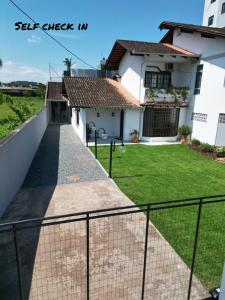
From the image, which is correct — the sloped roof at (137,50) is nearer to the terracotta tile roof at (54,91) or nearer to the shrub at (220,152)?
the shrub at (220,152)

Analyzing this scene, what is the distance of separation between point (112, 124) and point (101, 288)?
15.5 m

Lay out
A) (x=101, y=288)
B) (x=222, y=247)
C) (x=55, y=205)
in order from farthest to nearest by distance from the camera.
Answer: (x=55, y=205)
(x=222, y=247)
(x=101, y=288)

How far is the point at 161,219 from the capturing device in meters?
6.49

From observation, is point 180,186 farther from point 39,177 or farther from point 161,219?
point 39,177

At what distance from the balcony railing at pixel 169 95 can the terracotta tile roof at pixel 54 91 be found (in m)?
14.0

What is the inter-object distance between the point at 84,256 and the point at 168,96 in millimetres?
14872

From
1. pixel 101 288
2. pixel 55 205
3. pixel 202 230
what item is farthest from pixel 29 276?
pixel 202 230

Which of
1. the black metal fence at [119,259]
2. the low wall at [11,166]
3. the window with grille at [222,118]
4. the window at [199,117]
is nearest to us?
the black metal fence at [119,259]

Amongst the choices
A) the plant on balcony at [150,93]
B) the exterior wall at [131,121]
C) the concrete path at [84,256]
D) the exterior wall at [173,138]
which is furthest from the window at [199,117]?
the concrete path at [84,256]

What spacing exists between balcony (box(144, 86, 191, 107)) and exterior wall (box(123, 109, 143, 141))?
3.37ft

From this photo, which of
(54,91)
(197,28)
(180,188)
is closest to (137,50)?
(197,28)

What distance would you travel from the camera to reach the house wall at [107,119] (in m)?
18.1

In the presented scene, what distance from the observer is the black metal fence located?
401 cm

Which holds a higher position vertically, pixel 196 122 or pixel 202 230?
pixel 196 122
